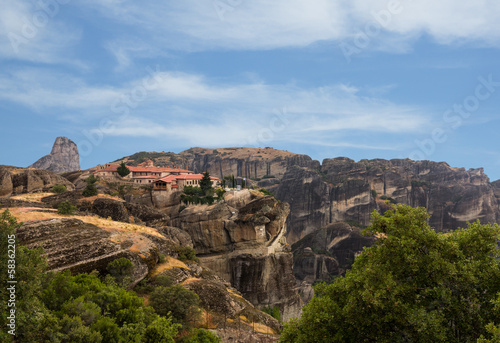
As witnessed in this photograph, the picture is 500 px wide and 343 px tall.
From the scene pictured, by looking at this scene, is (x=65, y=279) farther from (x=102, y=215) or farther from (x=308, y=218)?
(x=308, y=218)

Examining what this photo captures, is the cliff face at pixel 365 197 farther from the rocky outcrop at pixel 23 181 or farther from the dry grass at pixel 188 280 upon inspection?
the dry grass at pixel 188 280

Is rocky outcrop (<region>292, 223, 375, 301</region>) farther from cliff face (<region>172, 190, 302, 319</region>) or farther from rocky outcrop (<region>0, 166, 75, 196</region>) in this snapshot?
rocky outcrop (<region>0, 166, 75, 196</region>)

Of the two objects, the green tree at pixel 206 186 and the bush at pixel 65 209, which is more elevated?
the green tree at pixel 206 186

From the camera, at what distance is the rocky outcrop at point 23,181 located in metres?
76.5

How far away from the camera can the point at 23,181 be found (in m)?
78.6

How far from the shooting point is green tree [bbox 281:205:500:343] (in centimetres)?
1625

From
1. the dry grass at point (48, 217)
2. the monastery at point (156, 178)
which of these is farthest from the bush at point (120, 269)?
the monastery at point (156, 178)

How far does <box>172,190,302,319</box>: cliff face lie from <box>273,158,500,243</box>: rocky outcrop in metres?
94.2

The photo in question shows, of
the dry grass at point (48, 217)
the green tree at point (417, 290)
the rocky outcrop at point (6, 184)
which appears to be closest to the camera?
the green tree at point (417, 290)

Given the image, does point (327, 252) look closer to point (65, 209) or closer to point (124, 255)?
point (65, 209)

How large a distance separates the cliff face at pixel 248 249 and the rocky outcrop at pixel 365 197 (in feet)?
309

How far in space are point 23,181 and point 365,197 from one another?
5536 inches

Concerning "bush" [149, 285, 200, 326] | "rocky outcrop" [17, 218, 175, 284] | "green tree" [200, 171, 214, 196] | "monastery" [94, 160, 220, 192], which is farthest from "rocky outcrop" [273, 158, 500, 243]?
"bush" [149, 285, 200, 326]

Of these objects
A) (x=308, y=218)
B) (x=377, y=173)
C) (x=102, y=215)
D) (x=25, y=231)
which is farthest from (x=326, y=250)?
(x=25, y=231)
